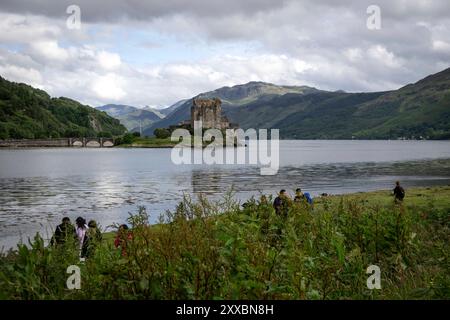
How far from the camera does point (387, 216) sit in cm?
1596

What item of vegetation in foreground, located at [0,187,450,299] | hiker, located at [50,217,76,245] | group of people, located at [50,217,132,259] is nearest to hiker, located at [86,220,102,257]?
group of people, located at [50,217,132,259]

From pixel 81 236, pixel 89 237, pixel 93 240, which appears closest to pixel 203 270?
pixel 93 240

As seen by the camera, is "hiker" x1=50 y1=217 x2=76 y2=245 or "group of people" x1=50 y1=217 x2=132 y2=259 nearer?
"group of people" x1=50 y1=217 x2=132 y2=259

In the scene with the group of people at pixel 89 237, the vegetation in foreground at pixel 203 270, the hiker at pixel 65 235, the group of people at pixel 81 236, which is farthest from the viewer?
the group of people at pixel 81 236

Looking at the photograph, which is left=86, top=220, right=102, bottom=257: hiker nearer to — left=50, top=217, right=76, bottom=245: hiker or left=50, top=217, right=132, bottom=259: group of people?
left=50, top=217, right=132, bottom=259: group of people

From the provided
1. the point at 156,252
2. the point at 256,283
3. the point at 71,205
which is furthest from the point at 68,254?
the point at 71,205

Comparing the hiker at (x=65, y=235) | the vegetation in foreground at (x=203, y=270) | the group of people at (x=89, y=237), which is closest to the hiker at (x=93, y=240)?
the group of people at (x=89, y=237)

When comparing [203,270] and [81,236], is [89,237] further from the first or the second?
[203,270]

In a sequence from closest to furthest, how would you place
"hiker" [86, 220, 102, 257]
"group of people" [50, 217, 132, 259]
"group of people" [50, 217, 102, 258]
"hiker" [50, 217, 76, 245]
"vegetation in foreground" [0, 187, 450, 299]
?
"vegetation in foreground" [0, 187, 450, 299] < "group of people" [50, 217, 132, 259] < "hiker" [50, 217, 76, 245] < "group of people" [50, 217, 102, 258] < "hiker" [86, 220, 102, 257]

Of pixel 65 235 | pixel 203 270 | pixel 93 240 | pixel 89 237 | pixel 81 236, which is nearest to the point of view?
pixel 203 270

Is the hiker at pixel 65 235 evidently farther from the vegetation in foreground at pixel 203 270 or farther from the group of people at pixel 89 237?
the vegetation in foreground at pixel 203 270

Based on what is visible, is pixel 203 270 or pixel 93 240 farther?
pixel 93 240
